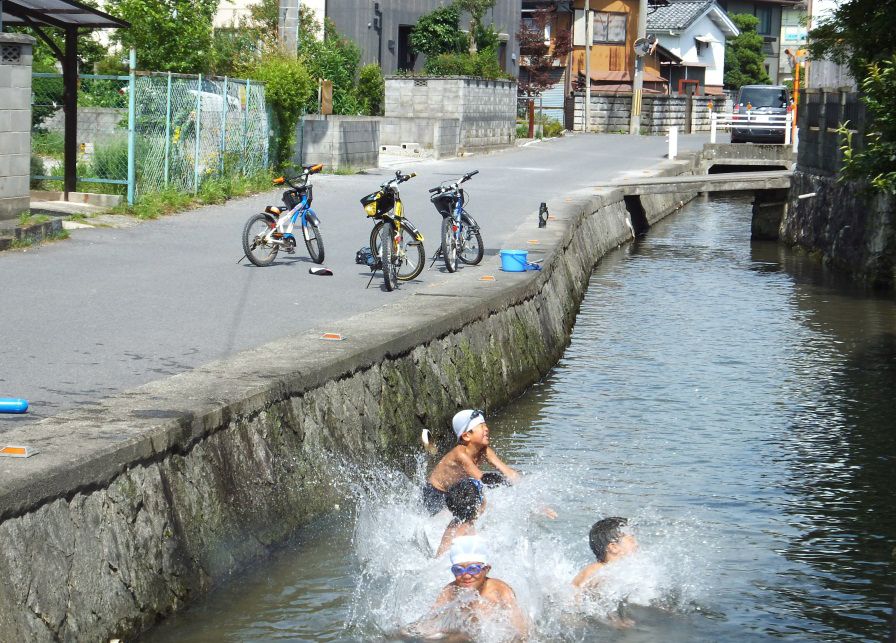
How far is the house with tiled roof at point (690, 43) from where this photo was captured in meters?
68.2

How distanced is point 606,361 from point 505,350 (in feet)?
7.88

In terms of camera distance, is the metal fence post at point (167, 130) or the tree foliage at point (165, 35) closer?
the metal fence post at point (167, 130)

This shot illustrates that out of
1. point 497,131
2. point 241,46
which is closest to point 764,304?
point 241,46

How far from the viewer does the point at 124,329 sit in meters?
10.8

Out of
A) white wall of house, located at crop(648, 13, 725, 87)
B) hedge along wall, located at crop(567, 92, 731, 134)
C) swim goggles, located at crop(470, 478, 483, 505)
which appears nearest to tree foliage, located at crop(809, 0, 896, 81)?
swim goggles, located at crop(470, 478, 483, 505)

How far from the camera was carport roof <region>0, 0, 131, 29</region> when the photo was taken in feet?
57.6

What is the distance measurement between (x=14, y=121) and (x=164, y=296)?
4079 mm

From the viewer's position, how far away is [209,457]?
7195mm

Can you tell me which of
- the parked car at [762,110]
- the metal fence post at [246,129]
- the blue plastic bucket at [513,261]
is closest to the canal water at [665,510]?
the blue plastic bucket at [513,261]

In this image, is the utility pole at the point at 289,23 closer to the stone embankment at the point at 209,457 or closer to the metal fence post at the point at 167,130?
the metal fence post at the point at 167,130

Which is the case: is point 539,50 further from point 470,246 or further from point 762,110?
point 470,246

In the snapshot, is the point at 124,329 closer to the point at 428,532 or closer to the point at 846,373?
the point at 428,532

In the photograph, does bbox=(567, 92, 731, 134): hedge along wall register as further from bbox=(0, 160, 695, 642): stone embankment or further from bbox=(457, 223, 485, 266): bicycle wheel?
bbox=(0, 160, 695, 642): stone embankment

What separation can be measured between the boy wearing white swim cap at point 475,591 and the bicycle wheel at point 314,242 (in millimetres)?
9047
